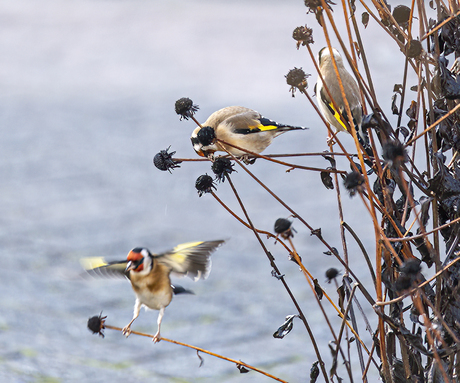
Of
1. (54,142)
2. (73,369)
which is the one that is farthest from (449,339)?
(54,142)

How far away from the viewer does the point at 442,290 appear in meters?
0.95

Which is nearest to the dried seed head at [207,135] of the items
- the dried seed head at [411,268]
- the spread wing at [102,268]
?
the spread wing at [102,268]

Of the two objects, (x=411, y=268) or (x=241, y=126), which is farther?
(x=241, y=126)

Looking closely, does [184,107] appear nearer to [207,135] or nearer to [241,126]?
[207,135]

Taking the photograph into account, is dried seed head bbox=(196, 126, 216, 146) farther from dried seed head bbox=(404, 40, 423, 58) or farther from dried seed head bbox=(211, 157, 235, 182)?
dried seed head bbox=(404, 40, 423, 58)

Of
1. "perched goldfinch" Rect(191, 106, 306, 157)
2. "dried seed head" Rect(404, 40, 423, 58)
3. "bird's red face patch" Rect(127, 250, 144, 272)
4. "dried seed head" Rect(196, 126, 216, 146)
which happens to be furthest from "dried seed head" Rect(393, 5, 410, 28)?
"bird's red face patch" Rect(127, 250, 144, 272)

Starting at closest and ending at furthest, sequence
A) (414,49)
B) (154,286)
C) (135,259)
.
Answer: (414,49) < (135,259) < (154,286)

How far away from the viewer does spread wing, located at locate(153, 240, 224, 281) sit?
114 cm

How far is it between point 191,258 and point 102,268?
0.16 metres

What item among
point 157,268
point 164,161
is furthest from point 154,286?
point 164,161

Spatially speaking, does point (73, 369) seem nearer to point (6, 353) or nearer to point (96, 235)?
point (6, 353)

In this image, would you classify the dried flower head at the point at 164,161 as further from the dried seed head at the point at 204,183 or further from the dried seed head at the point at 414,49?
the dried seed head at the point at 414,49

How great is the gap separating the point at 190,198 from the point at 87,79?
10.7ft

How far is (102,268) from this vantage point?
1.19 m
